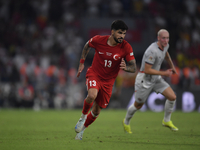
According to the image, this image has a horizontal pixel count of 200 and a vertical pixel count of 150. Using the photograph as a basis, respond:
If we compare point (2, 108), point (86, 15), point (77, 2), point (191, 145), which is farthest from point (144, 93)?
point (77, 2)

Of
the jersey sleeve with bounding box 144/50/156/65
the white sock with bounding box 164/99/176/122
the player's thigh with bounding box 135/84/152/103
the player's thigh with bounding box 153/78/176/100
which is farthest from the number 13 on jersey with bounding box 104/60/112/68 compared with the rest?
the white sock with bounding box 164/99/176/122

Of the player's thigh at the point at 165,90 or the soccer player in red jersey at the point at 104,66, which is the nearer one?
the soccer player in red jersey at the point at 104,66

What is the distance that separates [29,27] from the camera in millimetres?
21984

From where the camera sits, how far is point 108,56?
6.52 meters

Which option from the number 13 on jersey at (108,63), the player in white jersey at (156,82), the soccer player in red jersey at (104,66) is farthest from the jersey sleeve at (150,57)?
the number 13 on jersey at (108,63)

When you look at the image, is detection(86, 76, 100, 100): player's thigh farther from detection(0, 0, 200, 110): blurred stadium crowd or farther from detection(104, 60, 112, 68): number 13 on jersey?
detection(0, 0, 200, 110): blurred stadium crowd

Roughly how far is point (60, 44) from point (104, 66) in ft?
48.8

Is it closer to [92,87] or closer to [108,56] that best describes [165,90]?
[108,56]

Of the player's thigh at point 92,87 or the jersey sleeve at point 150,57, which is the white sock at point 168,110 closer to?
the jersey sleeve at point 150,57

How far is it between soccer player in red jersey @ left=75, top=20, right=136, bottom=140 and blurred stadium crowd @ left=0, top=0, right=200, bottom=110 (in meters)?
10.5

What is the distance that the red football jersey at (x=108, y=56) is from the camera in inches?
256

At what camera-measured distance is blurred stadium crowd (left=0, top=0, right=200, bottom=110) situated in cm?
1800

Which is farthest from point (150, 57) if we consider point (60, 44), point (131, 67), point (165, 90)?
point (60, 44)

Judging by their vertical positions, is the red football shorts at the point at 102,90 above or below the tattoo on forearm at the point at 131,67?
below
